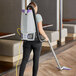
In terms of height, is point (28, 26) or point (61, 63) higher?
point (28, 26)

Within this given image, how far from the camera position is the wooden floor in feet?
14.0

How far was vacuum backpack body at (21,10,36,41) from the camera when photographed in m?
3.25

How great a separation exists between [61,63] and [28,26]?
2014mm

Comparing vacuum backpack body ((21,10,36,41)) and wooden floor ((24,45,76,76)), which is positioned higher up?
vacuum backpack body ((21,10,36,41))

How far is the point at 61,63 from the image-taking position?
5066 millimetres

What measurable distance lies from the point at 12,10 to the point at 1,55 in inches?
37.4

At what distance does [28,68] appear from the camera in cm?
457

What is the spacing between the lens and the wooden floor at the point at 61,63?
→ 168 inches

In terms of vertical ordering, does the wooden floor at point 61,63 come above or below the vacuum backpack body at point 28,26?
below

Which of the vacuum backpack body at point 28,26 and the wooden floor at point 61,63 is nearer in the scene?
the vacuum backpack body at point 28,26

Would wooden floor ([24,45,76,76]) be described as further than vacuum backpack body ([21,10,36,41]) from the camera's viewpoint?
Yes

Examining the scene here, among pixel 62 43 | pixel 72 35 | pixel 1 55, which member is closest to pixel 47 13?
pixel 62 43

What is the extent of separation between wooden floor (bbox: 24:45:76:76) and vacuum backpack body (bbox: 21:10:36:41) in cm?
110

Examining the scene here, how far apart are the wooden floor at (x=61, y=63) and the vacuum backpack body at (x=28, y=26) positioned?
1097 millimetres
